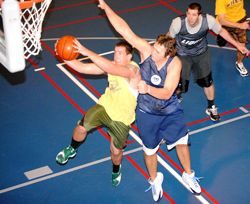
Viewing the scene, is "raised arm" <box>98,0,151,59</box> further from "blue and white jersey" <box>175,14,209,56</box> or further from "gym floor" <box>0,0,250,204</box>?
"gym floor" <box>0,0,250,204</box>

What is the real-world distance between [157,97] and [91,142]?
8.08 ft

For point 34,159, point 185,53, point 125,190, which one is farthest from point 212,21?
point 34,159

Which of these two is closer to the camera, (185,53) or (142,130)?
(142,130)

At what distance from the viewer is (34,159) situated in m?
8.36

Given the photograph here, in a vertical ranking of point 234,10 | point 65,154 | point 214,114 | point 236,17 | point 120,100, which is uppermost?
point 120,100

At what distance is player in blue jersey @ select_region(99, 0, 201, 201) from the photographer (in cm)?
668

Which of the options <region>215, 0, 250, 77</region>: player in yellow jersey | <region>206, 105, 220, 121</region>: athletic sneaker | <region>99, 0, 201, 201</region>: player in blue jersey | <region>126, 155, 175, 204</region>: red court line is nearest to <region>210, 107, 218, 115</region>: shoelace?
<region>206, 105, 220, 121</region>: athletic sneaker

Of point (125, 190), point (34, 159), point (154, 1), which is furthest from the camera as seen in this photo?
point (154, 1)

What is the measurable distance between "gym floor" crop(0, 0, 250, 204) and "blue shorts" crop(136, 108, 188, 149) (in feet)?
3.04

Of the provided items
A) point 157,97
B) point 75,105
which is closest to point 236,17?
point 75,105

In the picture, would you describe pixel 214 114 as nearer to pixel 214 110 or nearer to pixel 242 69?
pixel 214 110

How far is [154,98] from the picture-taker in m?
7.00

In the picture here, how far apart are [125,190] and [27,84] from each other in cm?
341

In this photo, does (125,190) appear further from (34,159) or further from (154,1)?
(154,1)
